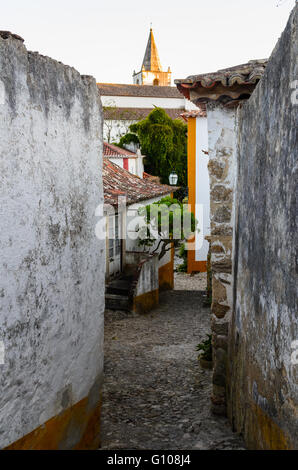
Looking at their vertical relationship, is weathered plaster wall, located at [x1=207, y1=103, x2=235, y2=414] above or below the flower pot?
above

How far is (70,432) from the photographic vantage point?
431 cm

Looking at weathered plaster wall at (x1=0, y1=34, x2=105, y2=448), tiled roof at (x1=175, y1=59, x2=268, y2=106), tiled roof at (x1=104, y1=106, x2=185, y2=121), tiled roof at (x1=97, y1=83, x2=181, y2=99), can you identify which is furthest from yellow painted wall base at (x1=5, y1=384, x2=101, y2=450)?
tiled roof at (x1=97, y1=83, x2=181, y2=99)

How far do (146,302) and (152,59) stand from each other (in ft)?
187

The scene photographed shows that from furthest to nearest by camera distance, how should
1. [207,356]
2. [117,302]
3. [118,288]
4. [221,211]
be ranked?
[118,288]
[117,302]
[207,356]
[221,211]

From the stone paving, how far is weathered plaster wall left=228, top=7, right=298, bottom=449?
878 mm

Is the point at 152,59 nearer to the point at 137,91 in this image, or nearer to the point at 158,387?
the point at 137,91

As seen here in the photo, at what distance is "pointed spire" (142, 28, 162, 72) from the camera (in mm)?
64812

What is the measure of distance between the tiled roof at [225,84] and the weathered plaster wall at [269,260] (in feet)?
1.93

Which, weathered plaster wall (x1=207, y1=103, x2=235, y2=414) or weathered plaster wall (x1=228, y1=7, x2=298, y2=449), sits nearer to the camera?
weathered plaster wall (x1=228, y1=7, x2=298, y2=449)

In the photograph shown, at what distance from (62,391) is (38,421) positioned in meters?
0.46

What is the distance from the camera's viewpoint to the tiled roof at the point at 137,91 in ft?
158

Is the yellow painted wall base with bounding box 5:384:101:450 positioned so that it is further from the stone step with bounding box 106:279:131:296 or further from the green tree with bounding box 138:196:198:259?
the green tree with bounding box 138:196:198:259

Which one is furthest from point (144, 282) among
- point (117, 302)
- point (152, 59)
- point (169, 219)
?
point (152, 59)

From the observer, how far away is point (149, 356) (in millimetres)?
9148
